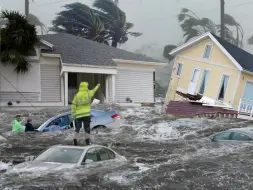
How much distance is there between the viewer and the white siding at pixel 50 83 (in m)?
27.8

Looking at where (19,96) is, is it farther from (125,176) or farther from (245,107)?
(125,176)

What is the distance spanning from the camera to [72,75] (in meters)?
32.3

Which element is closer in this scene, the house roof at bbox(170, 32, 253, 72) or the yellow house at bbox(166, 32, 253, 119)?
the house roof at bbox(170, 32, 253, 72)

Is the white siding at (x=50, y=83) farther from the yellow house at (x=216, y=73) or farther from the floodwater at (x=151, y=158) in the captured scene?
the yellow house at (x=216, y=73)

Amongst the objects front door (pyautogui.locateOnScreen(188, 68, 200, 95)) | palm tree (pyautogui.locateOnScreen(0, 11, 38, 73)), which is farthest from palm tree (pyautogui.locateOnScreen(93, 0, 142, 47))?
palm tree (pyautogui.locateOnScreen(0, 11, 38, 73))

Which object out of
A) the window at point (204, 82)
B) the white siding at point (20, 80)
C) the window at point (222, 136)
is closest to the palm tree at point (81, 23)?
the window at point (204, 82)

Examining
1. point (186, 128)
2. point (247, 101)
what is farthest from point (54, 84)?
point (247, 101)

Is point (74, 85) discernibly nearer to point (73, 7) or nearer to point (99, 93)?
point (99, 93)

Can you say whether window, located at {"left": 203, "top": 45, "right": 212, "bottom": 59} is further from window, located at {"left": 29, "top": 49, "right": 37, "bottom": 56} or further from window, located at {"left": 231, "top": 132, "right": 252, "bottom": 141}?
window, located at {"left": 231, "top": 132, "right": 252, "bottom": 141}

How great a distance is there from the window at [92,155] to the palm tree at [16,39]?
15.6m

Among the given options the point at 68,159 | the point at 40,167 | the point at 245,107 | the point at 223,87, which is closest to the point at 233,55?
the point at 223,87

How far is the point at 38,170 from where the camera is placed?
10.3 m

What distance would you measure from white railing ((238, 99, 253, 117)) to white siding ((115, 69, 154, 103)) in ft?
20.5

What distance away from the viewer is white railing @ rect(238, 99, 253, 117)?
1149 inches
